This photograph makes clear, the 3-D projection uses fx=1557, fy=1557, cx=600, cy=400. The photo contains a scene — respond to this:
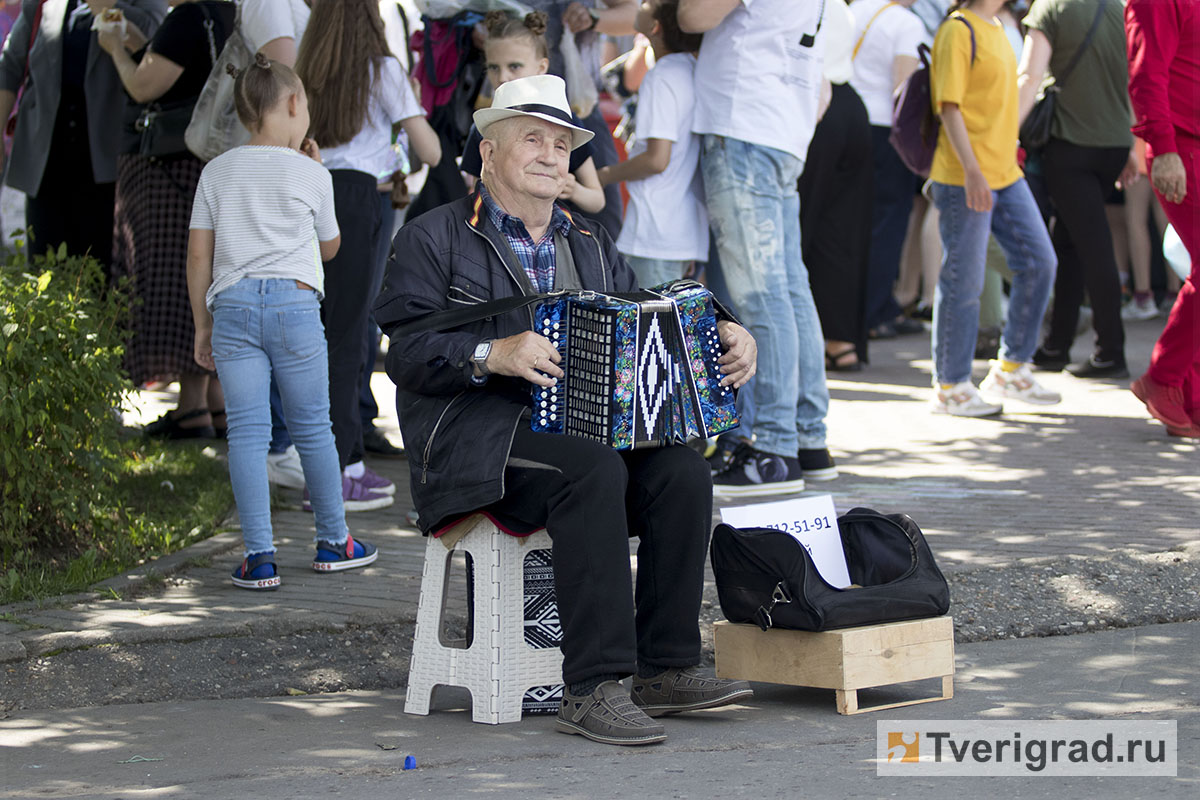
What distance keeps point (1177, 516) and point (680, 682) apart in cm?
281

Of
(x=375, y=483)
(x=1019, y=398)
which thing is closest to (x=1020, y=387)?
(x=1019, y=398)

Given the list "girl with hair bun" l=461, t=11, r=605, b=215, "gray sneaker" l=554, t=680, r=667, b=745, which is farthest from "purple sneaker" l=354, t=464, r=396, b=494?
"gray sneaker" l=554, t=680, r=667, b=745

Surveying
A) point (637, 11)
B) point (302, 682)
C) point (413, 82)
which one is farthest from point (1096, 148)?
point (302, 682)

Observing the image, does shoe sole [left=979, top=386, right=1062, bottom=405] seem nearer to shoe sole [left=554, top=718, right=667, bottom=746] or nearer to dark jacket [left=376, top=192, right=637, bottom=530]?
dark jacket [left=376, top=192, right=637, bottom=530]

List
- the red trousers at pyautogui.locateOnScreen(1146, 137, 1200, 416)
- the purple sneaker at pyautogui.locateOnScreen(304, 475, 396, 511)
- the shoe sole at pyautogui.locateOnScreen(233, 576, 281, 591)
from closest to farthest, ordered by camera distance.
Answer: the shoe sole at pyautogui.locateOnScreen(233, 576, 281, 591)
the purple sneaker at pyautogui.locateOnScreen(304, 475, 396, 511)
the red trousers at pyautogui.locateOnScreen(1146, 137, 1200, 416)

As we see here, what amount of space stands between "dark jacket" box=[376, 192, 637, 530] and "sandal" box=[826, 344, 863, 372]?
5.73 m

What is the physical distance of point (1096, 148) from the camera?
30.3 feet

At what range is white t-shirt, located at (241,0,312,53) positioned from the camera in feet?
21.1

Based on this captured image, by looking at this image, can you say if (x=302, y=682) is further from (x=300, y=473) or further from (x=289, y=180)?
(x=300, y=473)

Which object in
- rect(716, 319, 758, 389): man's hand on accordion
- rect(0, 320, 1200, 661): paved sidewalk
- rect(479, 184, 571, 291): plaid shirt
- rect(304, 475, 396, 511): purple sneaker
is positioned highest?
rect(479, 184, 571, 291): plaid shirt

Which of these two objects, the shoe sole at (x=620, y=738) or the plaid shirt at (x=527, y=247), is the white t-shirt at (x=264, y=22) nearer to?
the plaid shirt at (x=527, y=247)

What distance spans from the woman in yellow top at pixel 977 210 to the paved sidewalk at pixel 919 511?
292 mm

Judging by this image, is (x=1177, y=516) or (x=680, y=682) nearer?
(x=680, y=682)

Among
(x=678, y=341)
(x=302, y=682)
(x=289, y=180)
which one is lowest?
(x=302, y=682)
